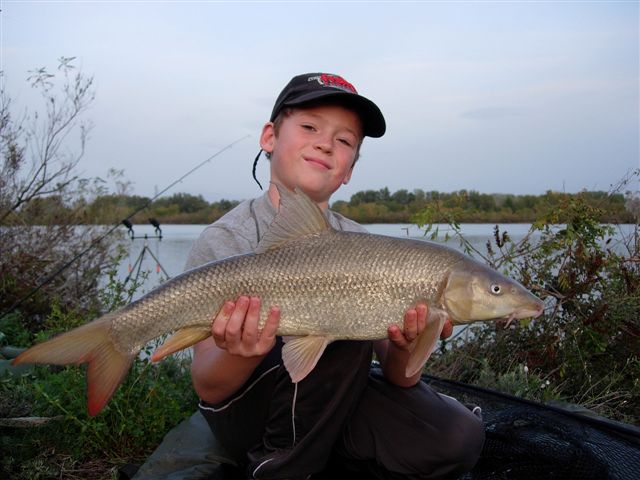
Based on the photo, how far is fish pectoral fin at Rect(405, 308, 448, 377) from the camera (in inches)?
87.1

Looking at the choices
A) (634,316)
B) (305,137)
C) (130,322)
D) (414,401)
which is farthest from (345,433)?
(634,316)

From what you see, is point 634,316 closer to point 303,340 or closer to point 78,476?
point 303,340

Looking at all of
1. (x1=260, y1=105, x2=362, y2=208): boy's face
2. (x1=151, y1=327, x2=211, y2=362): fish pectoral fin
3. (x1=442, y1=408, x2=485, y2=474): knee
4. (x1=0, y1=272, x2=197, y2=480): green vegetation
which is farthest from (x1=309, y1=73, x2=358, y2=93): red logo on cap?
(x1=0, y1=272, x2=197, y2=480): green vegetation

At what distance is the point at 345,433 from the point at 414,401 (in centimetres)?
35

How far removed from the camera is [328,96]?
285 cm

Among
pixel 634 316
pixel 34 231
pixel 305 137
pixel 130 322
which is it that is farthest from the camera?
pixel 34 231

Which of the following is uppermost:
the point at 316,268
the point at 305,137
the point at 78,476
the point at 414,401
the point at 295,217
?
the point at 305,137

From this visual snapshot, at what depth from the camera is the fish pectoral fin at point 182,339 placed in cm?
212

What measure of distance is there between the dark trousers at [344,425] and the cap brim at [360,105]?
45.9 inches

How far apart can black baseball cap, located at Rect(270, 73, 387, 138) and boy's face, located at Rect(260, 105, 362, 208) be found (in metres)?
0.06

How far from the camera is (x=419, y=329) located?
223cm

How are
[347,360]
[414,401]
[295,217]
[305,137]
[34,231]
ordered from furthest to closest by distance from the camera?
[34,231] → [305,137] → [414,401] → [347,360] → [295,217]

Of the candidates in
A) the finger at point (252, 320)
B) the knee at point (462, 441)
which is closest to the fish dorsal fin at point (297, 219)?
the finger at point (252, 320)

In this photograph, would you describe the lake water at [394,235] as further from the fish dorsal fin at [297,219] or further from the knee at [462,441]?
the knee at [462,441]
